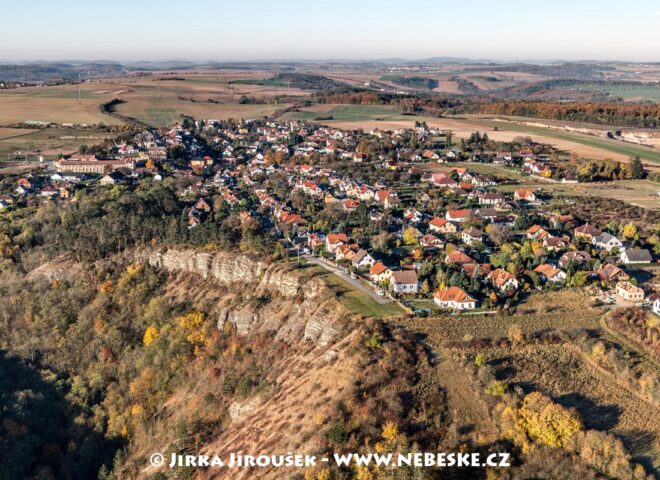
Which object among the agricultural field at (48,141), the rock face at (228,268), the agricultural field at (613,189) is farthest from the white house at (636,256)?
the agricultural field at (48,141)

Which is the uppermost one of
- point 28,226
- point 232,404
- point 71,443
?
point 28,226

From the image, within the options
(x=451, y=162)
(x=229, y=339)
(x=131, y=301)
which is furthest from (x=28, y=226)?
(x=451, y=162)

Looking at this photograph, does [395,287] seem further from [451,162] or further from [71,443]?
[451,162]

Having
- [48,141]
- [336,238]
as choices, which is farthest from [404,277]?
[48,141]

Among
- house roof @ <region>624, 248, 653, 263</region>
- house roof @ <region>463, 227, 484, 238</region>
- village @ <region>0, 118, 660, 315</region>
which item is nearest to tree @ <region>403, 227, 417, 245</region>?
village @ <region>0, 118, 660, 315</region>

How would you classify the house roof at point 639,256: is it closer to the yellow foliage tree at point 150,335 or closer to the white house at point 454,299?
the white house at point 454,299

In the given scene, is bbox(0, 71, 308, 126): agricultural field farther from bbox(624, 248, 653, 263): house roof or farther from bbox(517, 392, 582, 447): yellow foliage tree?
bbox(517, 392, 582, 447): yellow foliage tree
